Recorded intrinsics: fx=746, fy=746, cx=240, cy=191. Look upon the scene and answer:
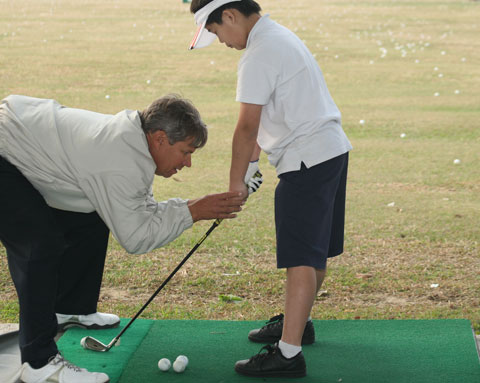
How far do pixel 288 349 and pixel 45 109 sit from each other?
4.76 ft

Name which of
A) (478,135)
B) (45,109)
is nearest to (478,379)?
(45,109)

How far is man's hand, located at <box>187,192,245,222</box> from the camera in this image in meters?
3.19

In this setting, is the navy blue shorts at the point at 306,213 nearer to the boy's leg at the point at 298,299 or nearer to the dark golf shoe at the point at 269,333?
the boy's leg at the point at 298,299

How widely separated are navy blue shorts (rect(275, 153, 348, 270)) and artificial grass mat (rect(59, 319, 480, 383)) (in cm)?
53

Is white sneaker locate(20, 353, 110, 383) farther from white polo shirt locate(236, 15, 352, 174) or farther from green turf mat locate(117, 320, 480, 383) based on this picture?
white polo shirt locate(236, 15, 352, 174)

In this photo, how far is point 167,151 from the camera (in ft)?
10.2

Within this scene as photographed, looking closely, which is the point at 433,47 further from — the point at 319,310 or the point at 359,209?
the point at 319,310

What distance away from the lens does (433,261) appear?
4855mm

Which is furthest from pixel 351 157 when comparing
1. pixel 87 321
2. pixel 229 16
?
pixel 229 16

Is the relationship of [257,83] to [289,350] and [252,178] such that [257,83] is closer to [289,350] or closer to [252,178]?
[252,178]

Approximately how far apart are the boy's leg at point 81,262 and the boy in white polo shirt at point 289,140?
2.63 ft

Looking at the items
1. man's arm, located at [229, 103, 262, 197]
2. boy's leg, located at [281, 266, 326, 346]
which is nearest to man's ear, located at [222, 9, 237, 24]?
man's arm, located at [229, 103, 262, 197]

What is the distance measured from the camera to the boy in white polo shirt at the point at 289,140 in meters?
3.04

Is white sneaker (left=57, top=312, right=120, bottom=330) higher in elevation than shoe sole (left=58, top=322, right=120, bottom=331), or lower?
higher
